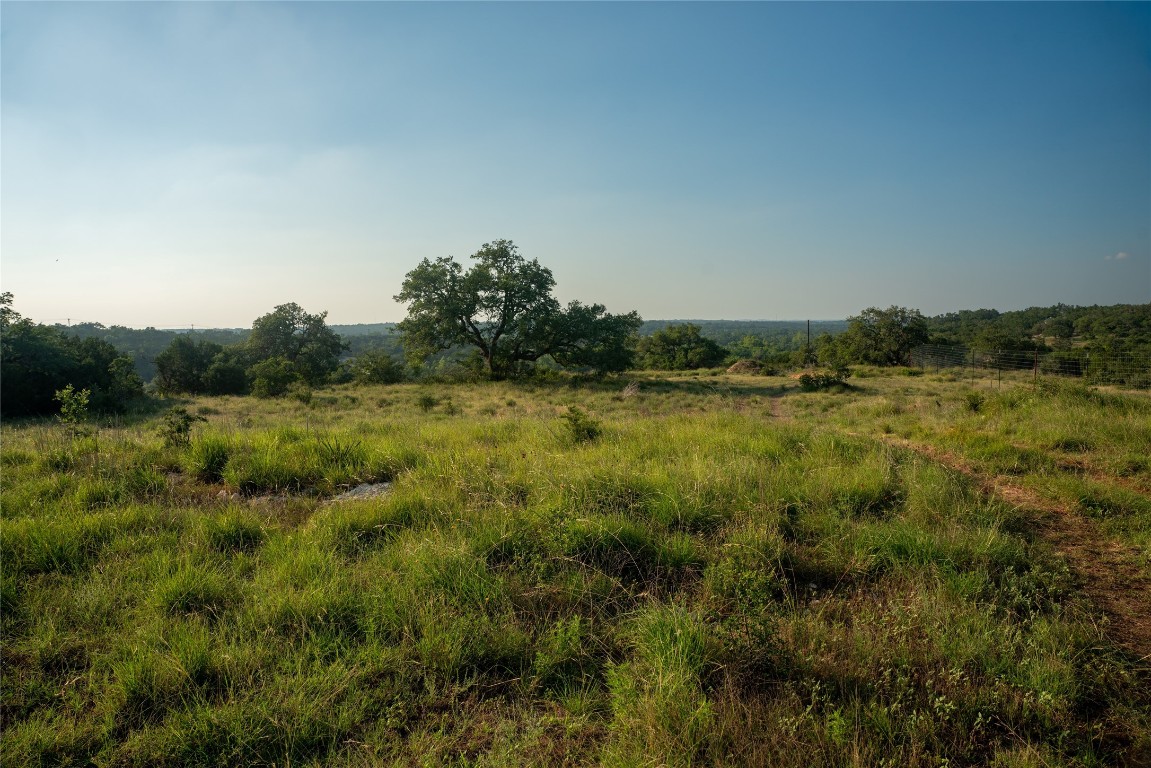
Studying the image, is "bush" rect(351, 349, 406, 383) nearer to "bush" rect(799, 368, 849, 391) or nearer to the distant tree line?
the distant tree line

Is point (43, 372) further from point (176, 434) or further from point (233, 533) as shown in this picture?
point (233, 533)

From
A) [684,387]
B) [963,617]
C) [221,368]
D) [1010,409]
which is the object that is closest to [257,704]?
[963,617]

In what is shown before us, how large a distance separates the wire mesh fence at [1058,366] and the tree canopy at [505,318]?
2093 centimetres

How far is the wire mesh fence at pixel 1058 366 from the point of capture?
2584cm

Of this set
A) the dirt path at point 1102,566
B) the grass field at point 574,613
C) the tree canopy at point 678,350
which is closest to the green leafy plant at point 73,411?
the grass field at point 574,613

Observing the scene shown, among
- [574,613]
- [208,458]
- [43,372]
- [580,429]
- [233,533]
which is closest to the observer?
[574,613]

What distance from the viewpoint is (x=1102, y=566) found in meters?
3.81

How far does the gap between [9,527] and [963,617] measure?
22.2 feet

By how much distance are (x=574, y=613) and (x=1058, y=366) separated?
4105cm

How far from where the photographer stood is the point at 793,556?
3717 millimetres

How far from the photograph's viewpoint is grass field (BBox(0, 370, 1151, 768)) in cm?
223

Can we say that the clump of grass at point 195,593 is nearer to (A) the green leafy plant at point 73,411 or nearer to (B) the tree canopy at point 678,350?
(A) the green leafy plant at point 73,411

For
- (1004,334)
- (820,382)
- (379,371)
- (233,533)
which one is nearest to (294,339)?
(379,371)

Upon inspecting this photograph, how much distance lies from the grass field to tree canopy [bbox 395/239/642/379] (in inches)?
994
